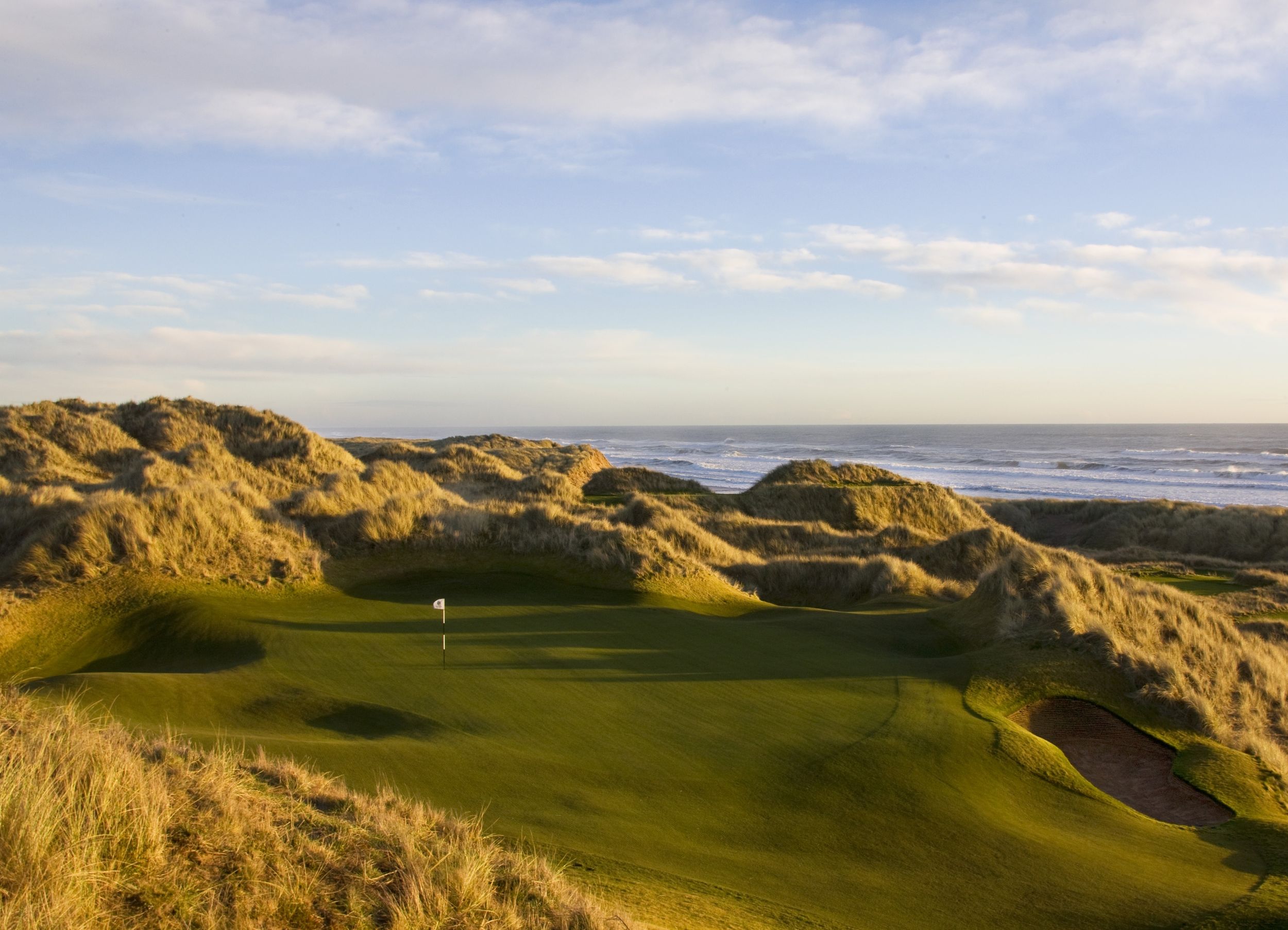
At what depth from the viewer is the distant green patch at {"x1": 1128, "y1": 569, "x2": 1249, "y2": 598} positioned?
1970 centimetres

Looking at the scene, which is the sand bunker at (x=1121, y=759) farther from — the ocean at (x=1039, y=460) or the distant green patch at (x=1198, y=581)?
the ocean at (x=1039, y=460)

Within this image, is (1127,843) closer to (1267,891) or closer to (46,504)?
(1267,891)

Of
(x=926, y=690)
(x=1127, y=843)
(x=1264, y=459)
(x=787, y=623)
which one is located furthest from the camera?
(x=1264, y=459)

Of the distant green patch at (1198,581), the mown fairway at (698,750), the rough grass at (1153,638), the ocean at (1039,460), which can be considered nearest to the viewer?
the mown fairway at (698,750)

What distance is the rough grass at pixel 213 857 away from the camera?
309 cm

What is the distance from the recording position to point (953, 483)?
67312mm

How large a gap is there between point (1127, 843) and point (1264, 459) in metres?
89.4

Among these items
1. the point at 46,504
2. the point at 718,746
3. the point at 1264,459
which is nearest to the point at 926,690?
the point at 718,746

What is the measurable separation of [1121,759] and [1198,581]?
631 inches

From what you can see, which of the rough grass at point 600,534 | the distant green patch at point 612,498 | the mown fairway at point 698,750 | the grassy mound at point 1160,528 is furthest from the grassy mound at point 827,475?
the mown fairway at point 698,750

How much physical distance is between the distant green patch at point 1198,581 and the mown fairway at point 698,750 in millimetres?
11592

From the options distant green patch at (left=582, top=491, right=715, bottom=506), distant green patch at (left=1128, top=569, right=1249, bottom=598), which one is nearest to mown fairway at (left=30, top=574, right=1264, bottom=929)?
distant green patch at (left=1128, top=569, right=1249, bottom=598)

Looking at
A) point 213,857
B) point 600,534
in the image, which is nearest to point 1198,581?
point 600,534

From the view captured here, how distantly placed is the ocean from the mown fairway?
49.2 m
